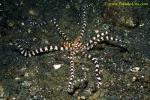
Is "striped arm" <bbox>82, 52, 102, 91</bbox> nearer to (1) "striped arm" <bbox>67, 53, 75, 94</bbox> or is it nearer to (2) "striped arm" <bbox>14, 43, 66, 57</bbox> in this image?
(1) "striped arm" <bbox>67, 53, 75, 94</bbox>

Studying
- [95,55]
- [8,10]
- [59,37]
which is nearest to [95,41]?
[95,55]

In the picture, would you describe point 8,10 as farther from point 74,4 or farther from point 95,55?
point 95,55

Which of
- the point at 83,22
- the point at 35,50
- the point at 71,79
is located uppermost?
the point at 83,22

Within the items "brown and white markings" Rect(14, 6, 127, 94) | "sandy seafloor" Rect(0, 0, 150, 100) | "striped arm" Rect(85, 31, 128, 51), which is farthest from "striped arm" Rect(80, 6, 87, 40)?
"striped arm" Rect(85, 31, 128, 51)

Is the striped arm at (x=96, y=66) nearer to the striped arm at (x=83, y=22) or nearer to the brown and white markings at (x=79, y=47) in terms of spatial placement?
the brown and white markings at (x=79, y=47)

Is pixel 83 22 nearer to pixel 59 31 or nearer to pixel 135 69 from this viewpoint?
pixel 59 31

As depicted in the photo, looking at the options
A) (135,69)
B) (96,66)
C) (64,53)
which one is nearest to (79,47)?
(64,53)

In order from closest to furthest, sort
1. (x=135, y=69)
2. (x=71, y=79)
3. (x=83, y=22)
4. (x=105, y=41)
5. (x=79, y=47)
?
(x=71, y=79), (x=135, y=69), (x=79, y=47), (x=105, y=41), (x=83, y=22)
